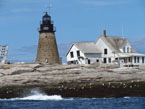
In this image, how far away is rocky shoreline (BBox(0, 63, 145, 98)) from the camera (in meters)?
58.7

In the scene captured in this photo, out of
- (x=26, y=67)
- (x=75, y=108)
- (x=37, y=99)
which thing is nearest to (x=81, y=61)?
(x=26, y=67)

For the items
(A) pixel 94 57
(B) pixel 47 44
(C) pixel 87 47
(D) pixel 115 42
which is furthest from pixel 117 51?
(B) pixel 47 44

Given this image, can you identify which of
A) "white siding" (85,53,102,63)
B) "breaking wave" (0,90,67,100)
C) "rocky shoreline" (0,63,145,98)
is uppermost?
"white siding" (85,53,102,63)

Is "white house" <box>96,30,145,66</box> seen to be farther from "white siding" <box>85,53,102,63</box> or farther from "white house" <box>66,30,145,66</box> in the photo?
"white siding" <box>85,53,102,63</box>

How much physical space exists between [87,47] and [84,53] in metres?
2.42

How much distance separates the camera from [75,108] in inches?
1793

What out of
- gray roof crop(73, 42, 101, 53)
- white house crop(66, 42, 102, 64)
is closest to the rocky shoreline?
white house crop(66, 42, 102, 64)

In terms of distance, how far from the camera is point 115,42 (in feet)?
264

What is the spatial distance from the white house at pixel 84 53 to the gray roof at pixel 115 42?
94.5 inches

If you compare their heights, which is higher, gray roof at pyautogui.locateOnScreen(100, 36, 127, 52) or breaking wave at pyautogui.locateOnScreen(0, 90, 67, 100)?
gray roof at pyautogui.locateOnScreen(100, 36, 127, 52)

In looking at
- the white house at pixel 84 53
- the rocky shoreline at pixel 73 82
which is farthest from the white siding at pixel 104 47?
the rocky shoreline at pixel 73 82

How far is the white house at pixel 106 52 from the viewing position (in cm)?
7806

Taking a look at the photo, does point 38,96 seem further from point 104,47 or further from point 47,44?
point 104,47

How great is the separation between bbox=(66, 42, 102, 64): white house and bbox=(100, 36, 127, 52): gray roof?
94.5 inches
